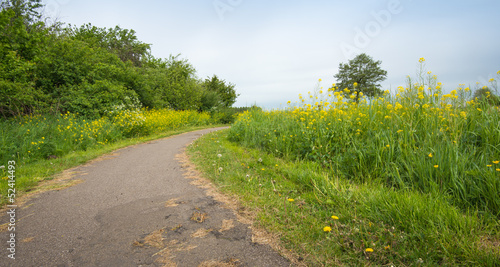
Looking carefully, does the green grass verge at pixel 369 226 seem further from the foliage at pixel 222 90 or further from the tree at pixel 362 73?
the tree at pixel 362 73

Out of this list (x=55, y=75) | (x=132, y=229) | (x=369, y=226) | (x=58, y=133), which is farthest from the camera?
(x=55, y=75)

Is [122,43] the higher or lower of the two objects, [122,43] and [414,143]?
the higher

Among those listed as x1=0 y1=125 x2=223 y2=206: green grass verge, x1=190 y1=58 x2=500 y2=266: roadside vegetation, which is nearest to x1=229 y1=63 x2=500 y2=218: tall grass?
x1=190 y1=58 x2=500 y2=266: roadside vegetation

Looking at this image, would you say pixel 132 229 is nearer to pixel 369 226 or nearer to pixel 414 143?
pixel 369 226

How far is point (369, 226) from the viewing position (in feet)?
7.75

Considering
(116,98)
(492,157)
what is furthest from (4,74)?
(492,157)

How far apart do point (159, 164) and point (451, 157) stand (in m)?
5.44

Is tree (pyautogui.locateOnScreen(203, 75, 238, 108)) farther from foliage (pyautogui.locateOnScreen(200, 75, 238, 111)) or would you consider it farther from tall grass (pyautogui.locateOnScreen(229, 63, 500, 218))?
tall grass (pyautogui.locateOnScreen(229, 63, 500, 218))

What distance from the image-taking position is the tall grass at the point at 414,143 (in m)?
2.87

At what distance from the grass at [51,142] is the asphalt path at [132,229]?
1.08 m

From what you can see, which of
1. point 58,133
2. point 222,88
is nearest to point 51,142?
point 58,133

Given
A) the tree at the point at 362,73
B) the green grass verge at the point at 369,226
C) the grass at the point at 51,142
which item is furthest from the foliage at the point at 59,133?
the tree at the point at 362,73

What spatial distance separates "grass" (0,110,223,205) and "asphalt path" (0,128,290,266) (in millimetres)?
1081

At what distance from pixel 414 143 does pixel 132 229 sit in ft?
13.8
